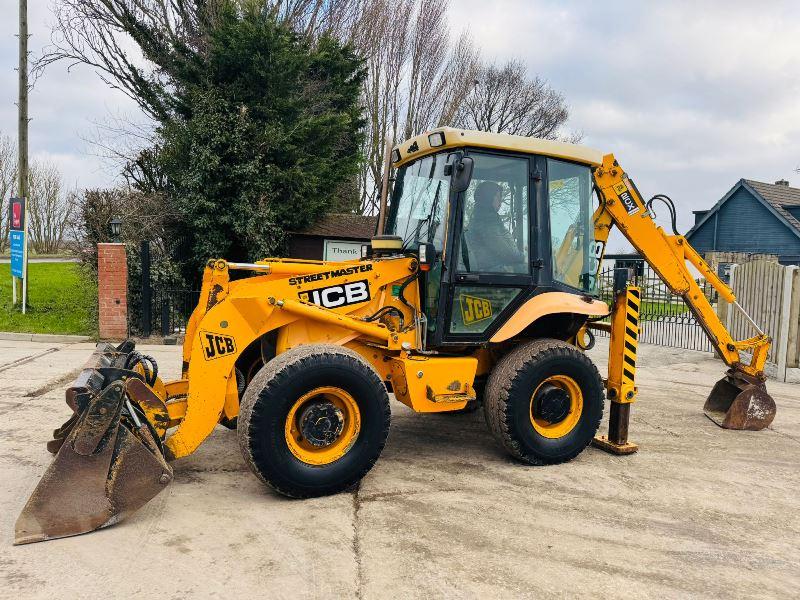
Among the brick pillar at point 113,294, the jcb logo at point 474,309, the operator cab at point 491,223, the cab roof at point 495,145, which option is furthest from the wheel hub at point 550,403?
the brick pillar at point 113,294

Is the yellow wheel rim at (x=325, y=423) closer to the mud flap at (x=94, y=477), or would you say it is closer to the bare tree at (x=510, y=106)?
the mud flap at (x=94, y=477)

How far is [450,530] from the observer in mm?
3768

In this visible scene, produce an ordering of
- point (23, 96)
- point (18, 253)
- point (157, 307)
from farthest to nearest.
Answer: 1. point (23, 96)
2. point (18, 253)
3. point (157, 307)

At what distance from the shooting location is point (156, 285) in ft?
39.9

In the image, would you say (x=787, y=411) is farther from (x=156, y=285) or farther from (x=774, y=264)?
(x=156, y=285)

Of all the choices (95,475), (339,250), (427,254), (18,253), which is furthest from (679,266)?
(18,253)

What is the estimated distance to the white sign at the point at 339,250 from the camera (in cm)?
1546

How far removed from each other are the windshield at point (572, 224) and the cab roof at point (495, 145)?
0.30 feet

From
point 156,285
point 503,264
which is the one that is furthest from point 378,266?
point 156,285

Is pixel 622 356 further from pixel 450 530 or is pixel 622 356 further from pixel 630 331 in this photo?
pixel 450 530

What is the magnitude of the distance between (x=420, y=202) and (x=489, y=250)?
29.7 inches

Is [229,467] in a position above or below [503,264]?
below

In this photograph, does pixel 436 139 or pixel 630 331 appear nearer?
pixel 436 139

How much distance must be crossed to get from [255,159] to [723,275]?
985cm
